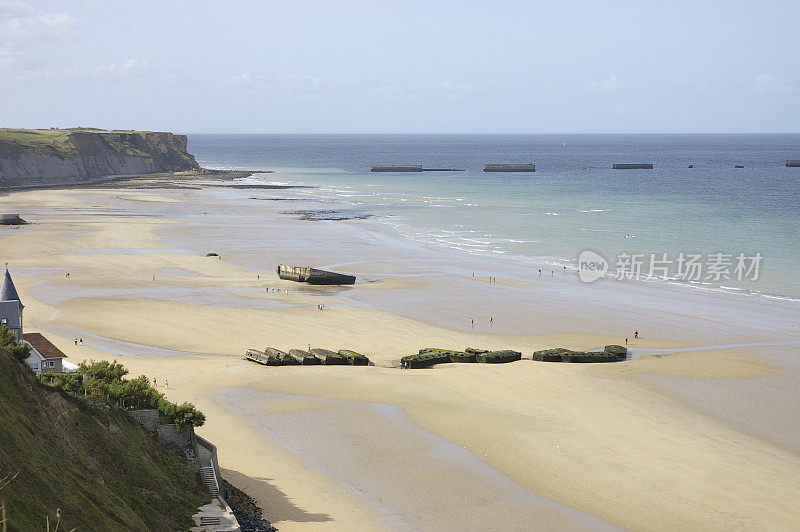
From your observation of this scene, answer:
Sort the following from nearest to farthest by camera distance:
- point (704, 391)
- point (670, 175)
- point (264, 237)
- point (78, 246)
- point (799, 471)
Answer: point (799, 471) → point (704, 391) → point (78, 246) → point (264, 237) → point (670, 175)

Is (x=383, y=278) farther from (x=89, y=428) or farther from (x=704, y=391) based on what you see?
(x=89, y=428)

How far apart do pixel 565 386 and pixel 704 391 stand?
6161 millimetres

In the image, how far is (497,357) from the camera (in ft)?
131

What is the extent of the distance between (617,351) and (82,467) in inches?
1146

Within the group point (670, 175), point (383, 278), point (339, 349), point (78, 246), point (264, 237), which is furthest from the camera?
point (670, 175)

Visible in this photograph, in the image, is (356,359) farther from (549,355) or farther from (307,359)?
(549,355)

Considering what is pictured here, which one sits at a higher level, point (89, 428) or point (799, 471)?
point (89, 428)

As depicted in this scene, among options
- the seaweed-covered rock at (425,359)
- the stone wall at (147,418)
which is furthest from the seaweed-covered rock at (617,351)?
the stone wall at (147,418)

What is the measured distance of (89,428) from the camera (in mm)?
20312

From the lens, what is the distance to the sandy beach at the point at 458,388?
24.9 metres

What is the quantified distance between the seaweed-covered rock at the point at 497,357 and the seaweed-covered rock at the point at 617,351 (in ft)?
15.9

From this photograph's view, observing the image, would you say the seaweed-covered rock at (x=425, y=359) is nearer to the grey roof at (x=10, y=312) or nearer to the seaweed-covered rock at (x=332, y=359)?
the seaweed-covered rock at (x=332, y=359)

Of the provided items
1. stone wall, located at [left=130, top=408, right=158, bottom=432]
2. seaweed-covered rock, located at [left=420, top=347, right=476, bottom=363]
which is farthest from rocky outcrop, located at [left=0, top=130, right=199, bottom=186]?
stone wall, located at [left=130, top=408, right=158, bottom=432]

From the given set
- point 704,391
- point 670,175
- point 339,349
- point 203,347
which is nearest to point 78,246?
point 203,347
